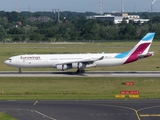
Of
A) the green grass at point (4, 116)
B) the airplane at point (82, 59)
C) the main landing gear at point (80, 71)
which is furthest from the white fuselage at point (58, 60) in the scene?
the green grass at point (4, 116)

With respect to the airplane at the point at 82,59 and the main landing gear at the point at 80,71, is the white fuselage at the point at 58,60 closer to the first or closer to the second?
the airplane at the point at 82,59

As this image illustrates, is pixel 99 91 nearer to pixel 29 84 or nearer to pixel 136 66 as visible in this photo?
pixel 29 84

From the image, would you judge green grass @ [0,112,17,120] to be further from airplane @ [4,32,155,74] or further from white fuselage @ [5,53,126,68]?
white fuselage @ [5,53,126,68]

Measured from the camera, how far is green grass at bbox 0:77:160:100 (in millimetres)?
55931

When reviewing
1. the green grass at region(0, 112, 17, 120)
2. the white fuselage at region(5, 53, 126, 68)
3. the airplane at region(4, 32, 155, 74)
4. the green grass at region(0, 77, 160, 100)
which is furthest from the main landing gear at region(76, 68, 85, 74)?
the green grass at region(0, 112, 17, 120)

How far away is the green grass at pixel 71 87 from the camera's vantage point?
5593 cm

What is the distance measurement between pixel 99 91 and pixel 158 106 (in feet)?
44.4

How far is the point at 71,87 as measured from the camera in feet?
206

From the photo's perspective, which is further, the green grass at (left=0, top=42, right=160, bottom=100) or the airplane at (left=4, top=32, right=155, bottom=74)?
the airplane at (left=4, top=32, right=155, bottom=74)

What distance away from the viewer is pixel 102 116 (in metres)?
42.3

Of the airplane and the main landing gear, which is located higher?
the airplane

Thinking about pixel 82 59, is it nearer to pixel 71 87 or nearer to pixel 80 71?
pixel 80 71

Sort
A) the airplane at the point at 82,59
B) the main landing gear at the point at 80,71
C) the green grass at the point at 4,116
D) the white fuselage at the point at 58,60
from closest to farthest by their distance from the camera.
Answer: the green grass at the point at 4,116, the main landing gear at the point at 80,71, the airplane at the point at 82,59, the white fuselage at the point at 58,60

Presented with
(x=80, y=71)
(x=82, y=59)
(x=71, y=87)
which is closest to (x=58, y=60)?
(x=82, y=59)
